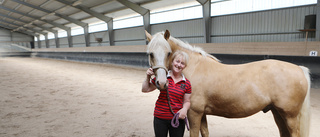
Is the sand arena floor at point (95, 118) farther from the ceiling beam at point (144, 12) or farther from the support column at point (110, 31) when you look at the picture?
the support column at point (110, 31)

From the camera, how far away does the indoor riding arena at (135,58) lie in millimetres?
3039

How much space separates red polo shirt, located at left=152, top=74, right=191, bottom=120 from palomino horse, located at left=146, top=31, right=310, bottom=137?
22 cm

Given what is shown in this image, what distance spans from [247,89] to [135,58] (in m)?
10.3

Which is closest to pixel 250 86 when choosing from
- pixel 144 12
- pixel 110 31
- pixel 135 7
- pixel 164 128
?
pixel 164 128

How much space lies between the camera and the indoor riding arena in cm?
304

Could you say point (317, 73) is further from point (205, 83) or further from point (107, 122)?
point (107, 122)

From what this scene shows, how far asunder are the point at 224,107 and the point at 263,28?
24.4ft

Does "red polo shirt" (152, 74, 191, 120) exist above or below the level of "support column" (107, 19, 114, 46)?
below

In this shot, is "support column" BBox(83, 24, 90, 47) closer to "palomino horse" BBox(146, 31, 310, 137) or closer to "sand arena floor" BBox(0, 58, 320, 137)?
"sand arena floor" BBox(0, 58, 320, 137)

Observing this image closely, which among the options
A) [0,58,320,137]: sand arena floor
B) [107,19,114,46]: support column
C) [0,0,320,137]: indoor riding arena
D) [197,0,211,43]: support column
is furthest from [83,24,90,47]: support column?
[0,58,320,137]: sand arena floor

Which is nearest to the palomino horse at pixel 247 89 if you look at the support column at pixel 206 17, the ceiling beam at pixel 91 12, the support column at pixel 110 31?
the support column at pixel 206 17

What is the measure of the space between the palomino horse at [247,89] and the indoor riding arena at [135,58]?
1112 mm

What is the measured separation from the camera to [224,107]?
1780 mm

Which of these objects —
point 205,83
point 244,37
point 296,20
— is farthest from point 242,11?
point 205,83
